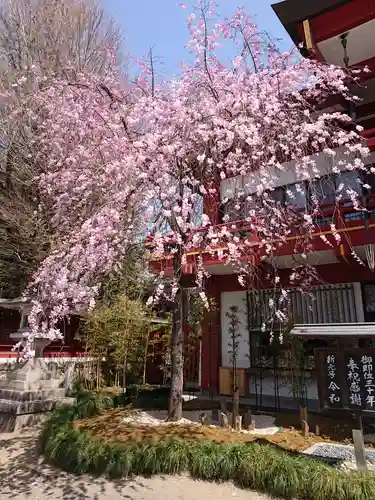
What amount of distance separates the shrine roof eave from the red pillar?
20.0 ft

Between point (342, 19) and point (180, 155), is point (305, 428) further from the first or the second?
point (342, 19)

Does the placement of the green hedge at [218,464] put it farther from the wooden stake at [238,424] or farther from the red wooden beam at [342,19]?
the red wooden beam at [342,19]

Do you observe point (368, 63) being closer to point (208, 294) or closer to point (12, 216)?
point (208, 294)

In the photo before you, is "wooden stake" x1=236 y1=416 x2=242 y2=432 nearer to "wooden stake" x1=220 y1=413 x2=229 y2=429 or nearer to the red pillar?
"wooden stake" x1=220 y1=413 x2=229 y2=429

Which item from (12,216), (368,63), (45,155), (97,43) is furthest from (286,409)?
(97,43)

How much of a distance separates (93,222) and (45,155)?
5932 millimetres

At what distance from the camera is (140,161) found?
6660mm

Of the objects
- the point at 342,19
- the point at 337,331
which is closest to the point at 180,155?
the point at 337,331

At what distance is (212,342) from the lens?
38.6 feet

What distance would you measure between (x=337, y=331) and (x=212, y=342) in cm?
662

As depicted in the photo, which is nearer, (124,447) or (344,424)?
(124,447)

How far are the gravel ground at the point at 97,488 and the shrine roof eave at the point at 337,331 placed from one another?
86.4 inches

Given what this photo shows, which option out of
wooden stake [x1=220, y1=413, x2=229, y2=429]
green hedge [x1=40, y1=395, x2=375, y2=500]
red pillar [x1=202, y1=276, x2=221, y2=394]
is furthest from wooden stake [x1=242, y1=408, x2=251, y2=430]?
red pillar [x1=202, y1=276, x2=221, y2=394]

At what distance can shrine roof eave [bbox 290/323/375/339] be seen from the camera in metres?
5.36
